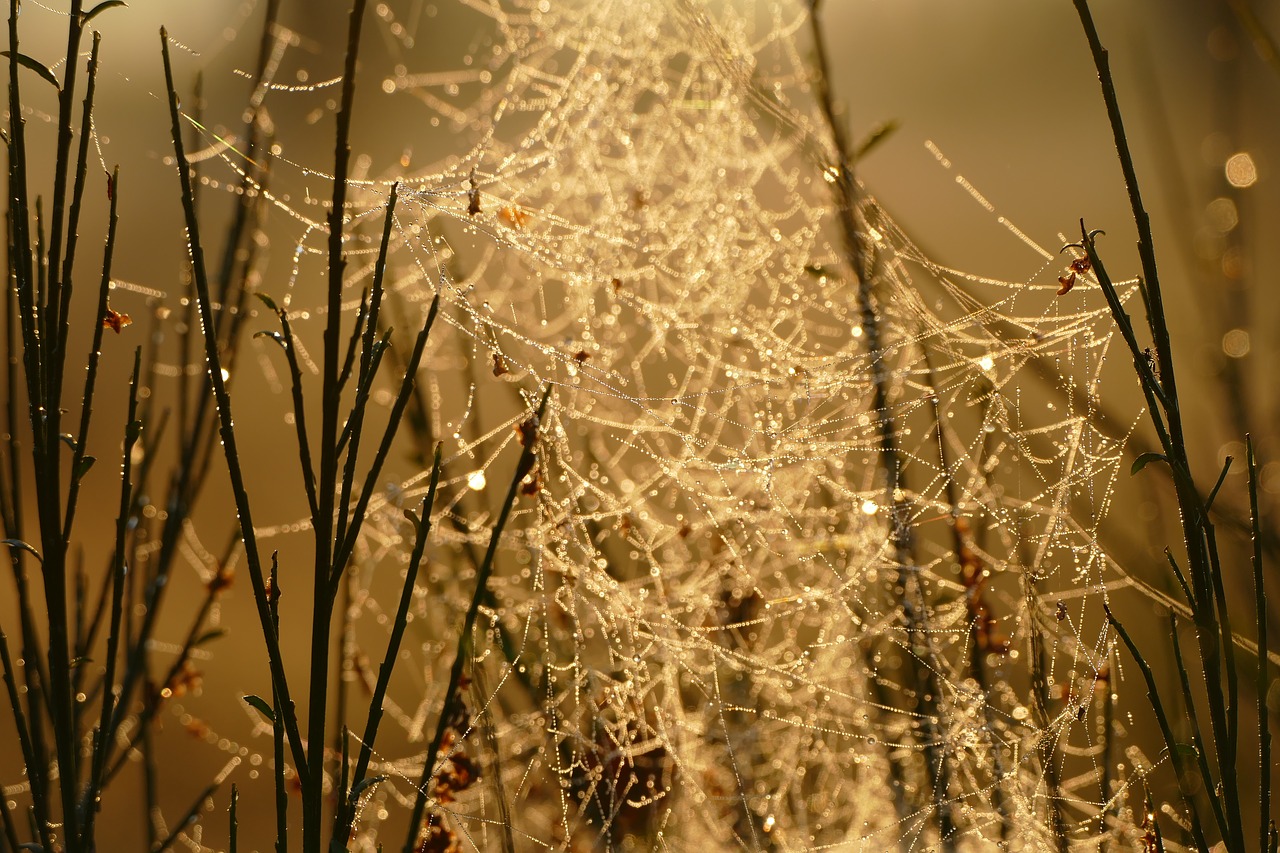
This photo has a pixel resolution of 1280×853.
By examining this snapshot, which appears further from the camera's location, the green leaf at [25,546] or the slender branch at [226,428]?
the green leaf at [25,546]

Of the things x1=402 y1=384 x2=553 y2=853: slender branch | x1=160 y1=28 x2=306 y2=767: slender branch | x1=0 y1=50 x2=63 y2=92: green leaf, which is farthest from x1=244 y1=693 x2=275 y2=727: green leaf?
x1=0 y1=50 x2=63 y2=92: green leaf

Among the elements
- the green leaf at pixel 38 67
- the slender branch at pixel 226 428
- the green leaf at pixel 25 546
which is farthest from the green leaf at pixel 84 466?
the green leaf at pixel 38 67

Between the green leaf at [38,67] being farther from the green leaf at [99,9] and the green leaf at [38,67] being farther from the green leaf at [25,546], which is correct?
the green leaf at [25,546]

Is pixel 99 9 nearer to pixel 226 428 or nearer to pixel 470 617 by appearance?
pixel 226 428

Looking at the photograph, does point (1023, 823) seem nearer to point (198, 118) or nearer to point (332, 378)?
point (332, 378)

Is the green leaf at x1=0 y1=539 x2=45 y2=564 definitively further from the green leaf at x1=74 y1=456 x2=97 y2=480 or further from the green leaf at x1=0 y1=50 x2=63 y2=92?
the green leaf at x1=0 y1=50 x2=63 y2=92

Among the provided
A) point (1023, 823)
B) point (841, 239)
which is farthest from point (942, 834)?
point (841, 239)
